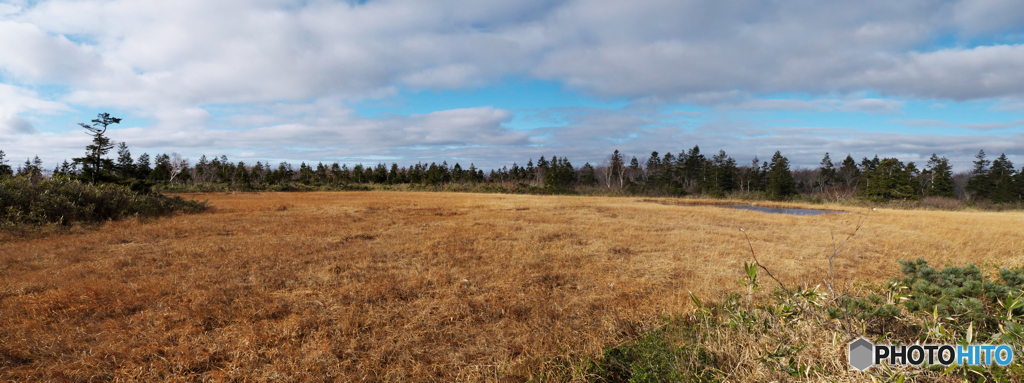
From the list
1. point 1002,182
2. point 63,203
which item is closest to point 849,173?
point 1002,182

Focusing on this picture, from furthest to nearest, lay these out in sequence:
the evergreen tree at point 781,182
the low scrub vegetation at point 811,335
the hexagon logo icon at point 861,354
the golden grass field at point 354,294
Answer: the evergreen tree at point 781,182, the golden grass field at point 354,294, the low scrub vegetation at point 811,335, the hexagon logo icon at point 861,354

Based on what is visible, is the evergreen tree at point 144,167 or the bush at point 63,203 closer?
the bush at point 63,203

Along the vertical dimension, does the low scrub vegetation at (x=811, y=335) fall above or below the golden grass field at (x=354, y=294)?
above

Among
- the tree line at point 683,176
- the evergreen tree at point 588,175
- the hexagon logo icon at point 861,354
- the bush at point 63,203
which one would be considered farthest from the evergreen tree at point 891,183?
the bush at point 63,203

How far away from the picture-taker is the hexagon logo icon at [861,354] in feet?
8.35

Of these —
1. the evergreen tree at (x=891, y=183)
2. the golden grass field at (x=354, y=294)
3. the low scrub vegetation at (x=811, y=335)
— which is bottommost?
the golden grass field at (x=354, y=294)

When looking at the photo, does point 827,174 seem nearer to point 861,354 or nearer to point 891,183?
point 891,183

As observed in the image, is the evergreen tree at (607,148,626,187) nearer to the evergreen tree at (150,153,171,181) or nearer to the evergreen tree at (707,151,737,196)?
the evergreen tree at (707,151,737,196)

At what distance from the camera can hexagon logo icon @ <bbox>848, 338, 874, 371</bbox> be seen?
2.54 metres

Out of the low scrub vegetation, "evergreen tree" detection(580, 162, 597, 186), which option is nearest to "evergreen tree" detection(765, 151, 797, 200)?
"evergreen tree" detection(580, 162, 597, 186)

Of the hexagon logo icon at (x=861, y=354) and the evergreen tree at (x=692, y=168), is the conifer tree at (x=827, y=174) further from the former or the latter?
the hexagon logo icon at (x=861, y=354)

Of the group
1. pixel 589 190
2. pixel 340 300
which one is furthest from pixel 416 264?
pixel 589 190

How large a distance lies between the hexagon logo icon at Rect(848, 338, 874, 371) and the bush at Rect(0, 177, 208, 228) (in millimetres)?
16689

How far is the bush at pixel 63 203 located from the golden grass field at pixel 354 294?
3.79ft
